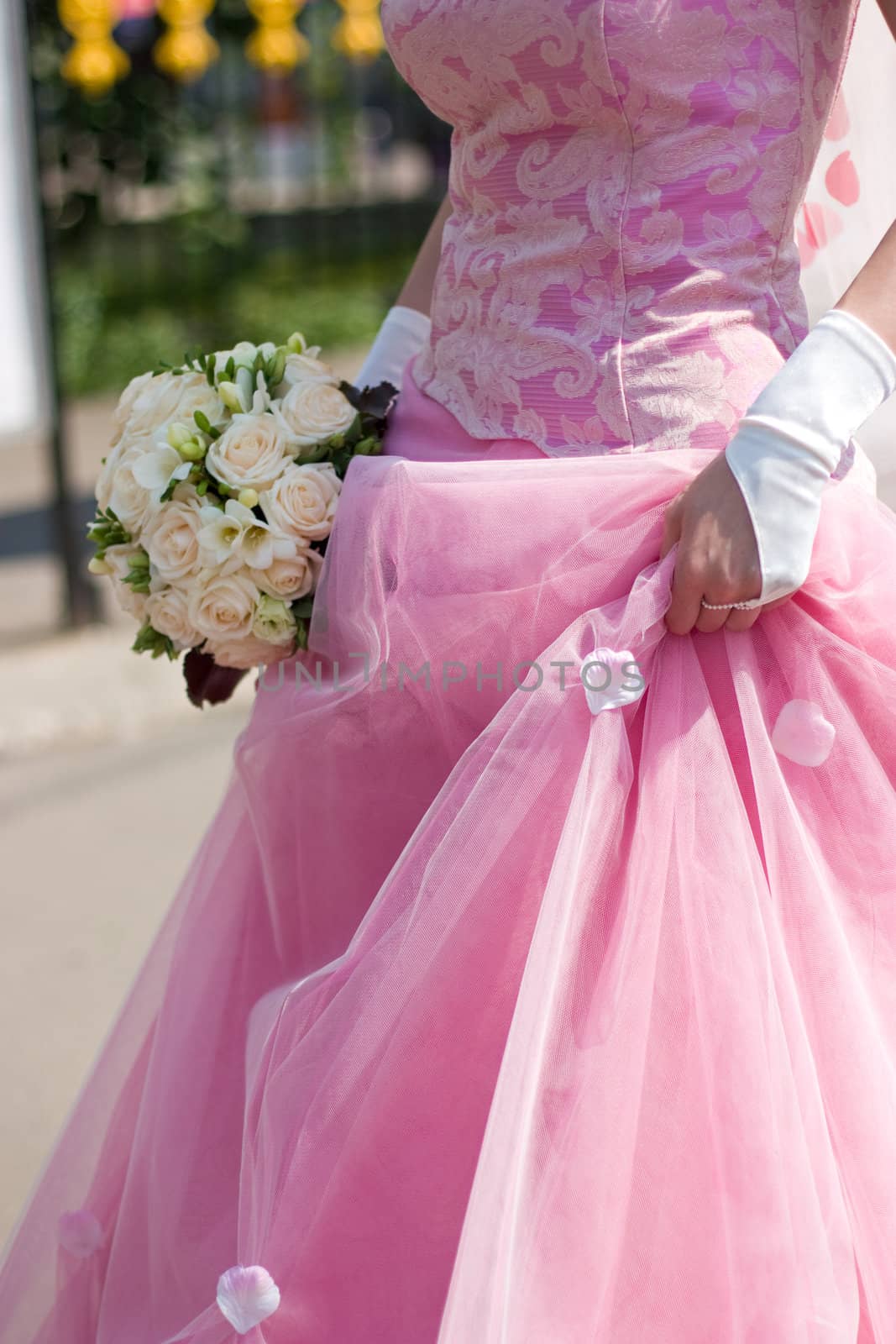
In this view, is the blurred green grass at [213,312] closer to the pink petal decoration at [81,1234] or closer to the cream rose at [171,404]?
the cream rose at [171,404]

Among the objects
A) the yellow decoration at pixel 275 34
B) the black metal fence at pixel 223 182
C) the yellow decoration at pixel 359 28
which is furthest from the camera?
the yellow decoration at pixel 359 28

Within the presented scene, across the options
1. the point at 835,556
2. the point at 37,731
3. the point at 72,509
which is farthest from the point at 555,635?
the point at 72,509

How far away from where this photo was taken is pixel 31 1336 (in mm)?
1524

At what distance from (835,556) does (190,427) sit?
652 mm

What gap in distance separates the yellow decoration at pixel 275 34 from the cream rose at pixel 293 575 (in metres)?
5.77

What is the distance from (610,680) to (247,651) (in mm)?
420

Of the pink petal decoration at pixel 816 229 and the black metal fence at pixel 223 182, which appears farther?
the black metal fence at pixel 223 182

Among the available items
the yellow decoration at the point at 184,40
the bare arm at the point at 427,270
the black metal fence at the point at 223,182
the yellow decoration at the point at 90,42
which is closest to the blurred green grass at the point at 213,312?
the black metal fence at the point at 223,182

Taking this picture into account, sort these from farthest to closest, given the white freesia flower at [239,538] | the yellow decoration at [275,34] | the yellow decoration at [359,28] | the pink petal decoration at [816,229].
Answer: the yellow decoration at [359,28]
the yellow decoration at [275,34]
the pink petal decoration at [816,229]
the white freesia flower at [239,538]

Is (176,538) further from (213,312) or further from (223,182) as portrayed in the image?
(213,312)

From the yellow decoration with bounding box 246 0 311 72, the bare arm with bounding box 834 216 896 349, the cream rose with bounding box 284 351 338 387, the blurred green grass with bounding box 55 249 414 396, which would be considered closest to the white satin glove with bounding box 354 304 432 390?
the cream rose with bounding box 284 351 338 387

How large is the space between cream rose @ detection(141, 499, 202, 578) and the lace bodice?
31 centimetres

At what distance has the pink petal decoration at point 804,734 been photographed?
114 cm

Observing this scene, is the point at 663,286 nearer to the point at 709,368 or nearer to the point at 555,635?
the point at 709,368
